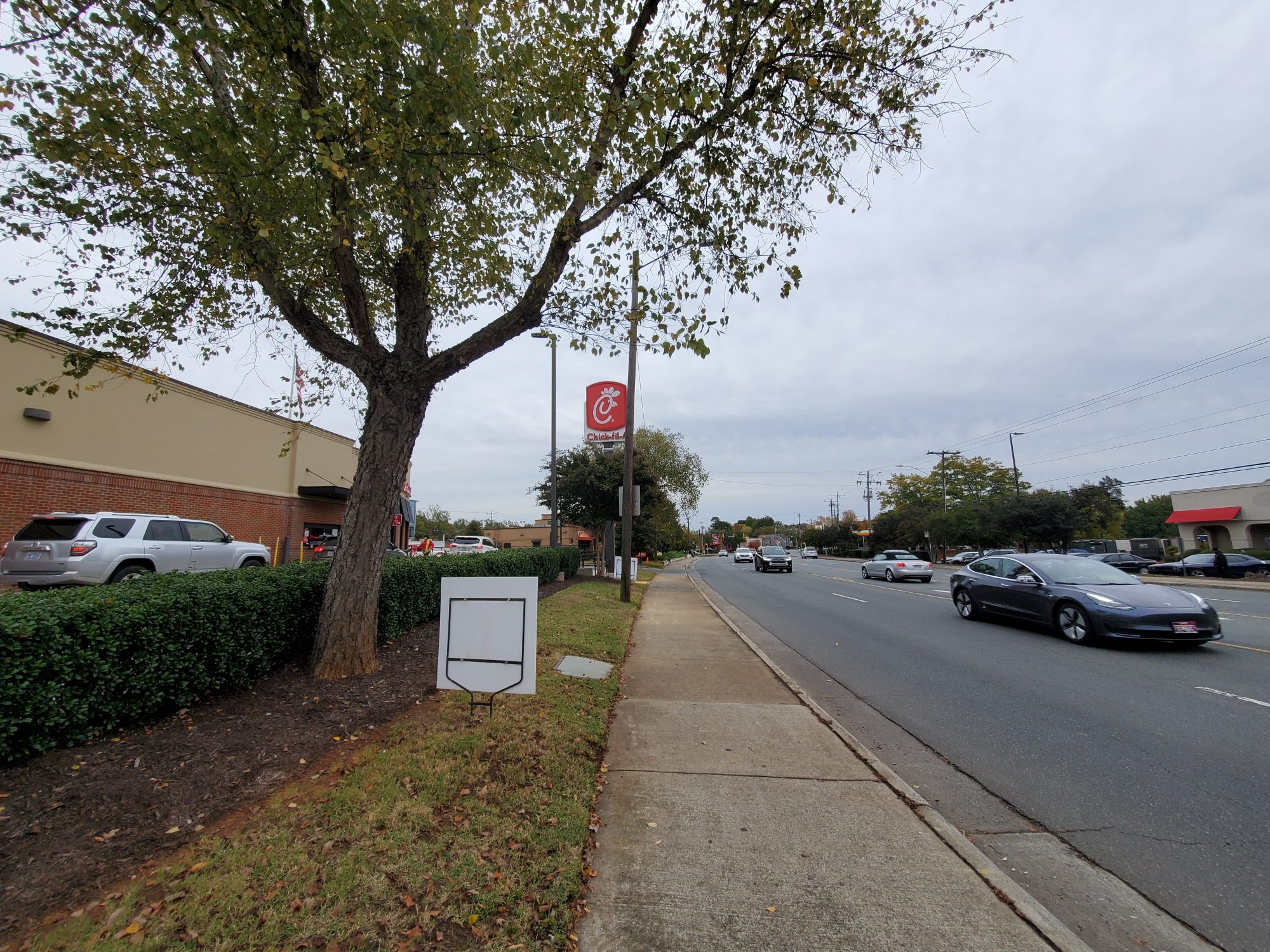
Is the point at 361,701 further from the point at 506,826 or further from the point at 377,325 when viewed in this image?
the point at 377,325

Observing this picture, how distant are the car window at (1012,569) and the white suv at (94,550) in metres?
13.9

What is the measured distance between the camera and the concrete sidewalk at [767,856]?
2379 mm

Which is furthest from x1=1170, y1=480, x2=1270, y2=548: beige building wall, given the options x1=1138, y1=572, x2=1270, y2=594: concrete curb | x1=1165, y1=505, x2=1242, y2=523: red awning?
x1=1138, y1=572, x2=1270, y2=594: concrete curb

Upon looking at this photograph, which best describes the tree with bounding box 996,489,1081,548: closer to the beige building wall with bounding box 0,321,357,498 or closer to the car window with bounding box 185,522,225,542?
the beige building wall with bounding box 0,321,357,498

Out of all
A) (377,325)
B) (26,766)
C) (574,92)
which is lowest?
(26,766)

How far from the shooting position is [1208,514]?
39.6m

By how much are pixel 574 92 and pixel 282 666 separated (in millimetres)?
6094

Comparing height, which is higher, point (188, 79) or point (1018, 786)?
point (188, 79)

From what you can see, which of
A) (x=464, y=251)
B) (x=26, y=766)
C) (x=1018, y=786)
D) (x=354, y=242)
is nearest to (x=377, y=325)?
(x=464, y=251)

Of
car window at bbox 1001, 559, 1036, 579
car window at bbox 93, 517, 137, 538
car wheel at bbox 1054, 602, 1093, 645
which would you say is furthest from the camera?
car window at bbox 1001, 559, 1036, 579

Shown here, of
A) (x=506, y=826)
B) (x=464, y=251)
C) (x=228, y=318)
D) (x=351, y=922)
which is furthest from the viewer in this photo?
(x=228, y=318)

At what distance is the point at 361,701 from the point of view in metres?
4.79

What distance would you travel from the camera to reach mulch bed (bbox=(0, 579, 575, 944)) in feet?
8.14

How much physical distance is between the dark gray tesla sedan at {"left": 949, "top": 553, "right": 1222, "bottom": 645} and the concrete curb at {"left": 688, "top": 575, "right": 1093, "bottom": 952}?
5.77m
